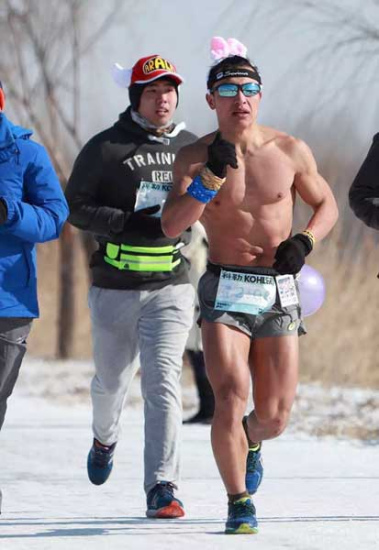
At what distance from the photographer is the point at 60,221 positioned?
766 centimetres

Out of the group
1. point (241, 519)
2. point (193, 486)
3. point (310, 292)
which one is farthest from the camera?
point (310, 292)

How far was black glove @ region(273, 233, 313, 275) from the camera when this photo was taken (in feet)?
24.2

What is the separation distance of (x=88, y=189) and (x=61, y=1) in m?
12.0

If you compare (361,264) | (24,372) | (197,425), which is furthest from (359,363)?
(24,372)

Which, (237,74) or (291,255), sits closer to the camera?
(291,255)

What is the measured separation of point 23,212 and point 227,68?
3.59ft

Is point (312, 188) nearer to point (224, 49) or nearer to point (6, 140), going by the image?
point (224, 49)

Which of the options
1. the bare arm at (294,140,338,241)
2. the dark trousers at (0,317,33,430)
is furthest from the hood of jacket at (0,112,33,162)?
the bare arm at (294,140,338,241)

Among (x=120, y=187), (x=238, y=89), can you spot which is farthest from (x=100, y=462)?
(x=238, y=89)

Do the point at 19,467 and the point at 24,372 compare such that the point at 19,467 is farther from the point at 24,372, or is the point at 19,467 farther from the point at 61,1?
the point at 61,1

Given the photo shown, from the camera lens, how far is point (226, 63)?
760 cm

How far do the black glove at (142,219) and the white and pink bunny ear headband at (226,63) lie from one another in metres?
0.92

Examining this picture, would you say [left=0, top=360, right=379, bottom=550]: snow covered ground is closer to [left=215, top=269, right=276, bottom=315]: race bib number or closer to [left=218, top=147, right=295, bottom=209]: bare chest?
[left=215, top=269, right=276, bottom=315]: race bib number

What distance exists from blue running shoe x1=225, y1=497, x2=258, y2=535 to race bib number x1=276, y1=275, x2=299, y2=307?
90 cm
